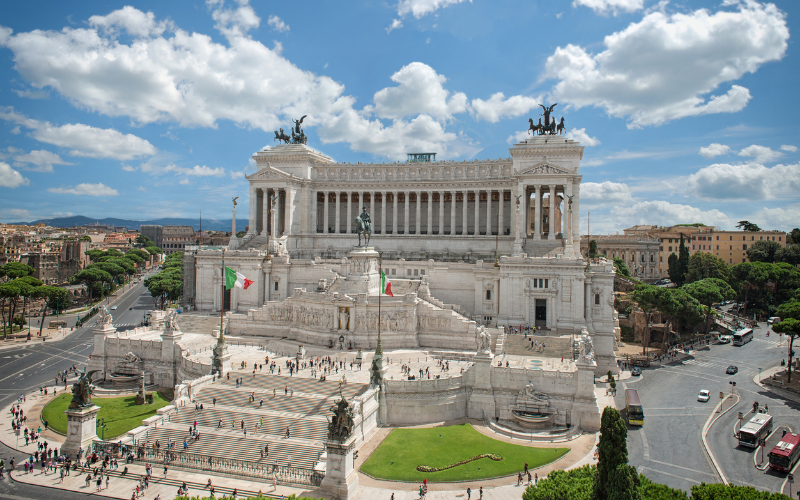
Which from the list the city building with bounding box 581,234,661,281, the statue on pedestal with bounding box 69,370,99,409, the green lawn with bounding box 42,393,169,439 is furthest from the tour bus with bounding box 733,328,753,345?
the statue on pedestal with bounding box 69,370,99,409

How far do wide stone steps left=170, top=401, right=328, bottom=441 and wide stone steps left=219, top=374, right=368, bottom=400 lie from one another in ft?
9.57

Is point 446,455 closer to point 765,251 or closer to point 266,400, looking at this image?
point 266,400

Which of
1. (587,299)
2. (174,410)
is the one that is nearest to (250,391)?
(174,410)

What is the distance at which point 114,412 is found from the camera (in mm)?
45969

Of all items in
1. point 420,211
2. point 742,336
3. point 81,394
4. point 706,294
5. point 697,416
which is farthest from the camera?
point 420,211

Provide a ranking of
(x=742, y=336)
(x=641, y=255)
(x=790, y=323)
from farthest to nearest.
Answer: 1. (x=641, y=255)
2. (x=742, y=336)
3. (x=790, y=323)

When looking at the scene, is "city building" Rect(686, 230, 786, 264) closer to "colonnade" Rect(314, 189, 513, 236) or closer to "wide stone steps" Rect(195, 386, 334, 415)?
"colonnade" Rect(314, 189, 513, 236)

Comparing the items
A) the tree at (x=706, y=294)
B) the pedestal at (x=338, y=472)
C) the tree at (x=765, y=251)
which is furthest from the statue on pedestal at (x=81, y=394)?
the tree at (x=765, y=251)

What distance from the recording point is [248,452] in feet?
117

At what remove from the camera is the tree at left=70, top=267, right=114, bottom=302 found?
11294 cm

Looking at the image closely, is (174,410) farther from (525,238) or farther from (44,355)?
(525,238)

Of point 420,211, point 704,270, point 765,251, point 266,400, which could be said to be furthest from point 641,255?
point 266,400

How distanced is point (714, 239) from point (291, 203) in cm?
11096

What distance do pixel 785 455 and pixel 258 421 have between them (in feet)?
125
